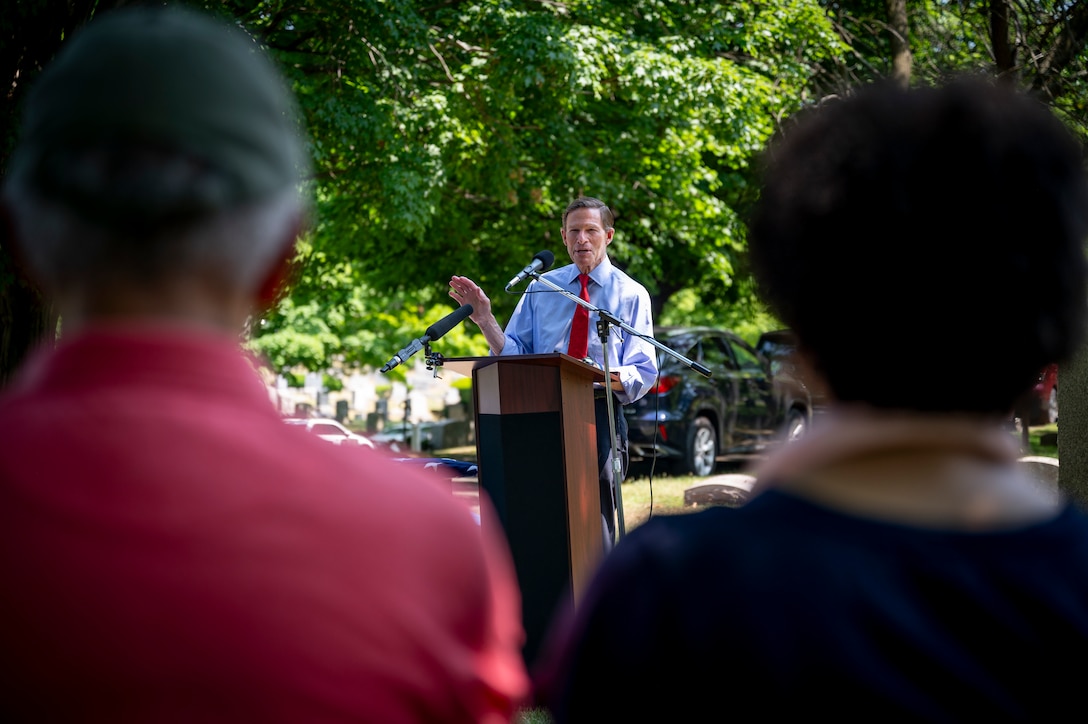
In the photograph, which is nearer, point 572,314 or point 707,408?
point 572,314

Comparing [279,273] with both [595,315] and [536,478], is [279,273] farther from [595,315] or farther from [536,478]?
[595,315]

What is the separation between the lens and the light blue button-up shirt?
5469mm

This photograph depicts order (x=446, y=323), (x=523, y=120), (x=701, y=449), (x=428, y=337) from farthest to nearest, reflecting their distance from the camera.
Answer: (x=523, y=120)
(x=701, y=449)
(x=446, y=323)
(x=428, y=337)

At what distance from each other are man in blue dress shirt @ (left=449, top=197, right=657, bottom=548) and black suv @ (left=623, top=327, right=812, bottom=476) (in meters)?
6.09

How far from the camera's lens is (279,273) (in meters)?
1.16

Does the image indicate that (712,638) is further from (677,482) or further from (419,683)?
(677,482)

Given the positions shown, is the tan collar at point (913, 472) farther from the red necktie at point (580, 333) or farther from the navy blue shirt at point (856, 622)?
the red necktie at point (580, 333)

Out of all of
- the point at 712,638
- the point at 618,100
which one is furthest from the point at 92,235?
the point at 618,100

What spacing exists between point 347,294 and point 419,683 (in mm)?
20692

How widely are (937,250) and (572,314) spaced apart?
444 cm

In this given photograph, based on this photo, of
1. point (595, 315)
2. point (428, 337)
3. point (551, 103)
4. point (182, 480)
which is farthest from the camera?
point (551, 103)

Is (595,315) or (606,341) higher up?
(595,315)

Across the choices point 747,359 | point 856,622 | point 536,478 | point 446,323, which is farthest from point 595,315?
point 747,359

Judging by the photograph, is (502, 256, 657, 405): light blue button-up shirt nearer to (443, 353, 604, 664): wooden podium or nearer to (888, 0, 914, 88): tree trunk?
(443, 353, 604, 664): wooden podium
